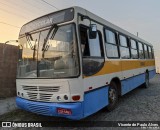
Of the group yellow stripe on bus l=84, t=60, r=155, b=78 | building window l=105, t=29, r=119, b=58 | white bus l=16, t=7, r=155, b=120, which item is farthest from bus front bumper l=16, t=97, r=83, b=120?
building window l=105, t=29, r=119, b=58

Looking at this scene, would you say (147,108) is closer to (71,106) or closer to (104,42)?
(104,42)

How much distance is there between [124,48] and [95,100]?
334cm

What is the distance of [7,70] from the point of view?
951 centimetres

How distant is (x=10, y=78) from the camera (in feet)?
31.7

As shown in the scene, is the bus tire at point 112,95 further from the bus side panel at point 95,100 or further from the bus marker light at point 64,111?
the bus marker light at point 64,111

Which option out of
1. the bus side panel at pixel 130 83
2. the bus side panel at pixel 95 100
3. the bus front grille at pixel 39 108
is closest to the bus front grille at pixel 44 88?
the bus front grille at pixel 39 108

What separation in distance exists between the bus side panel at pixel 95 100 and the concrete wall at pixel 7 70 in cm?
543

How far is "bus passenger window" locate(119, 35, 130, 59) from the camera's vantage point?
7.47 meters

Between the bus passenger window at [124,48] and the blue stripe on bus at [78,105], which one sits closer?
the blue stripe on bus at [78,105]

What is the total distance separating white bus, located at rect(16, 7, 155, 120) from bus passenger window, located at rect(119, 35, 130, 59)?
1.31 metres

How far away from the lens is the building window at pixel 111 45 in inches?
245

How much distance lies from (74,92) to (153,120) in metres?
2.47

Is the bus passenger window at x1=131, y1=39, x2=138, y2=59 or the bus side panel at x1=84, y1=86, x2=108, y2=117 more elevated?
the bus passenger window at x1=131, y1=39, x2=138, y2=59

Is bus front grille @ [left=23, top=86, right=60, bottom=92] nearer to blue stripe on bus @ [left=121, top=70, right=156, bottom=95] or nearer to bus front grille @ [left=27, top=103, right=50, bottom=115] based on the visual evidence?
bus front grille @ [left=27, top=103, right=50, bottom=115]
